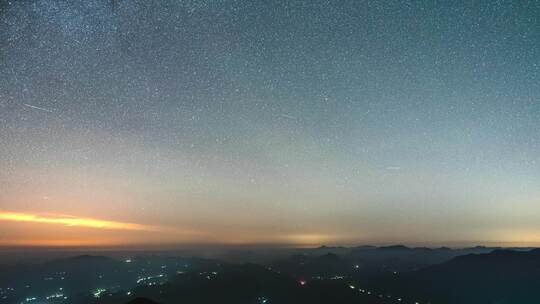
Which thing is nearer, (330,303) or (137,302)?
(137,302)

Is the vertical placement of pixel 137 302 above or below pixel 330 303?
above
